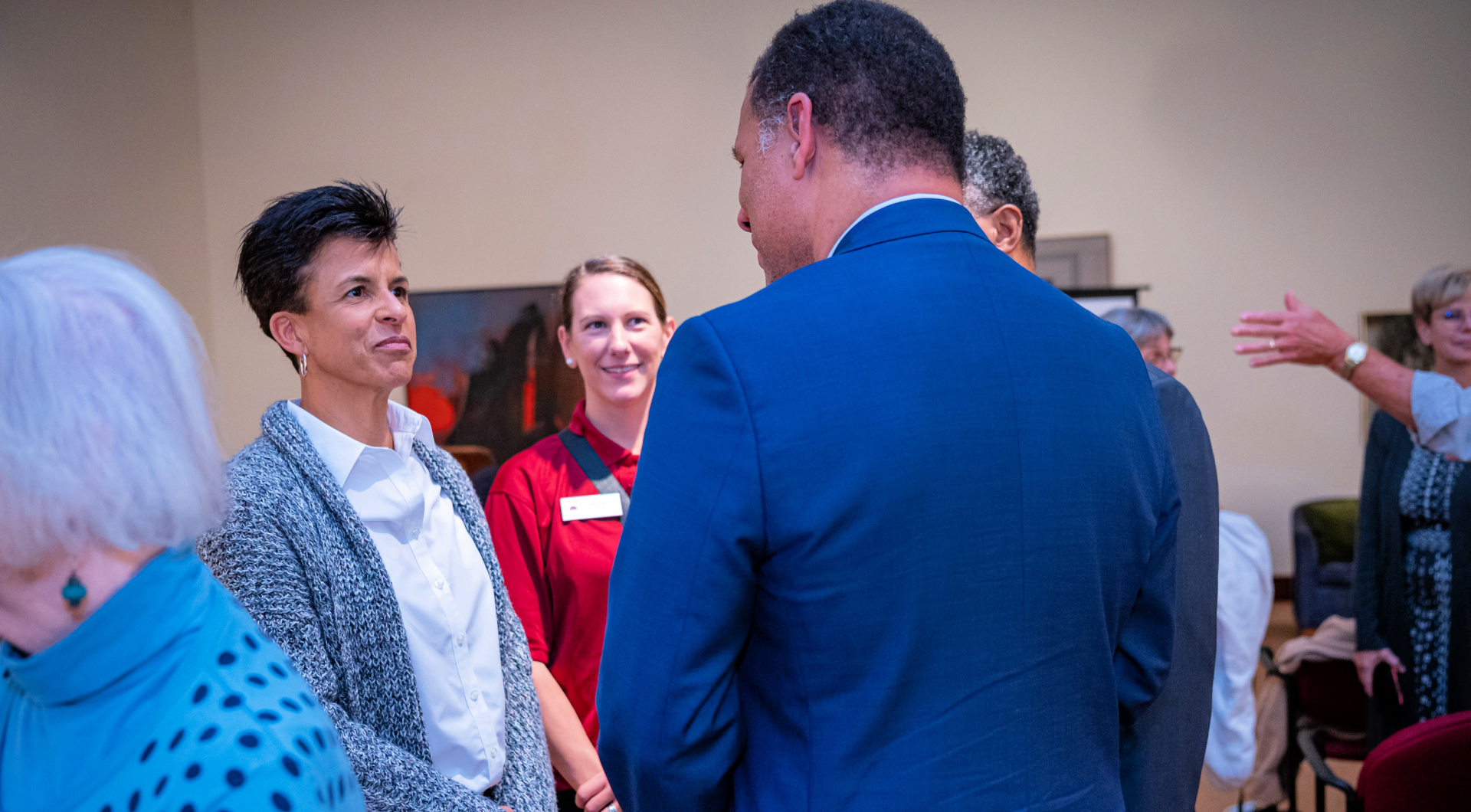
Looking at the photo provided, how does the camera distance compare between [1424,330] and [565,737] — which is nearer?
[565,737]

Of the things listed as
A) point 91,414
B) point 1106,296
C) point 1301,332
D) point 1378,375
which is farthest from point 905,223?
point 1106,296

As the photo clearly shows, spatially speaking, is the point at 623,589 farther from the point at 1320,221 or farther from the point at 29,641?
the point at 1320,221

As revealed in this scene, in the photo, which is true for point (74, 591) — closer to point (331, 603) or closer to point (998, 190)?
point (331, 603)

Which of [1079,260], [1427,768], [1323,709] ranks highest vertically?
[1079,260]

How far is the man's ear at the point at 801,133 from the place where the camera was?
43.4 inches

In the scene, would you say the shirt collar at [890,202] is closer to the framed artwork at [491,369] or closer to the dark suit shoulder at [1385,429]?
the dark suit shoulder at [1385,429]

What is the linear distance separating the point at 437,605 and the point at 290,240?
26.7 inches

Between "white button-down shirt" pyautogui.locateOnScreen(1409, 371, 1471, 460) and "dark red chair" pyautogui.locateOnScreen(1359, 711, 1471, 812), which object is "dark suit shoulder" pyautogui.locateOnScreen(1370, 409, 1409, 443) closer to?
"white button-down shirt" pyautogui.locateOnScreen(1409, 371, 1471, 460)

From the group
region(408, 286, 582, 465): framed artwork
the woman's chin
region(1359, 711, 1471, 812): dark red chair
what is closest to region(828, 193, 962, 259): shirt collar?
the woman's chin

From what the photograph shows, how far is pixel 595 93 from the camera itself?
7.08m

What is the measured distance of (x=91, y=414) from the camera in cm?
81

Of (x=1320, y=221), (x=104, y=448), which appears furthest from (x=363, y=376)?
(x=1320, y=221)

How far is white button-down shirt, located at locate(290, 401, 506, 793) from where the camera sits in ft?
5.04

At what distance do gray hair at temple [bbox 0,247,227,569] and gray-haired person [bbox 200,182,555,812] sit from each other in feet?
1.83
